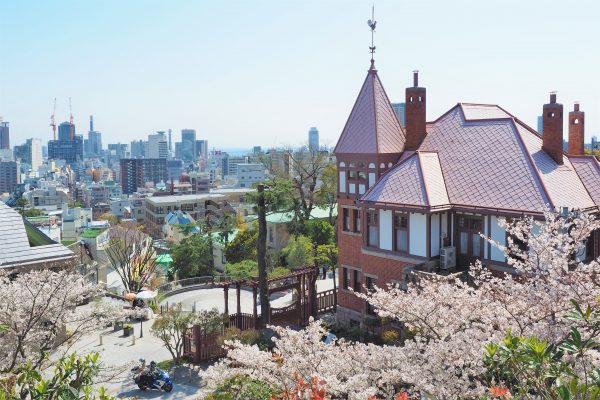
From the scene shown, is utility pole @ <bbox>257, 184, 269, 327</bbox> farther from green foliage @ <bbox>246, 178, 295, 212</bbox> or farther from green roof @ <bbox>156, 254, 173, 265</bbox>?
green roof @ <bbox>156, 254, 173, 265</bbox>

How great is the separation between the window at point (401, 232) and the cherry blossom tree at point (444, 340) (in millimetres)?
6419

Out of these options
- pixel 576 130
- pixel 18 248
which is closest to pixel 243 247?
pixel 18 248

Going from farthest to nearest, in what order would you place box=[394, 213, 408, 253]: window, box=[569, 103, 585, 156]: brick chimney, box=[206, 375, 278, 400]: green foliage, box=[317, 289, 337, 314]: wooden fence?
box=[317, 289, 337, 314]: wooden fence → box=[569, 103, 585, 156]: brick chimney → box=[394, 213, 408, 253]: window → box=[206, 375, 278, 400]: green foliage

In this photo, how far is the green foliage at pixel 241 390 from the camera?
12820 mm

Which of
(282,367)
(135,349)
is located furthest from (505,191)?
(135,349)

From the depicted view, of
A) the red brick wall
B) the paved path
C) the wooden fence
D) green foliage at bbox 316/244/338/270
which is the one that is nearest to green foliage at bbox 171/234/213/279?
the paved path

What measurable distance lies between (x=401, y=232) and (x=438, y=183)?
229 centimetres

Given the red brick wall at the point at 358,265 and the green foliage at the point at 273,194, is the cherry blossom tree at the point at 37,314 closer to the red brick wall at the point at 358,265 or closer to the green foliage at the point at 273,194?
the red brick wall at the point at 358,265

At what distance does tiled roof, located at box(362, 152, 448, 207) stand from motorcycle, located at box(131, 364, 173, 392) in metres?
9.80

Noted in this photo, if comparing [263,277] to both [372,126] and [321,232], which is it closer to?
[372,126]

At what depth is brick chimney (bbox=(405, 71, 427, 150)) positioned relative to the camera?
22875mm

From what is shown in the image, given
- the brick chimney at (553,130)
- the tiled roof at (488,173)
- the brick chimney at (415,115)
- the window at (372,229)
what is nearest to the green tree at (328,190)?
the brick chimney at (415,115)

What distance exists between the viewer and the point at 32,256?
24375 mm

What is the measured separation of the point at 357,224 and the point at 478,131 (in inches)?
241
